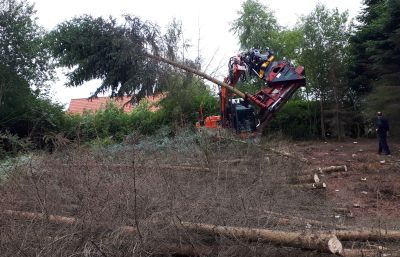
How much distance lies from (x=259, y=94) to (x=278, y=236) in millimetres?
9997

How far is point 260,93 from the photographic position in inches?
562

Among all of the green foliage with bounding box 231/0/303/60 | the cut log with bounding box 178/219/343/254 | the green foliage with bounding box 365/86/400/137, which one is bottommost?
the cut log with bounding box 178/219/343/254

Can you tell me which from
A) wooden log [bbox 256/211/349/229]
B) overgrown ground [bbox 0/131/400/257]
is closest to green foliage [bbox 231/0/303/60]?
overgrown ground [bbox 0/131/400/257]

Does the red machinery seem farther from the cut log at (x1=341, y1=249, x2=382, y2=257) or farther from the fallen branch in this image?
the cut log at (x1=341, y1=249, x2=382, y2=257)

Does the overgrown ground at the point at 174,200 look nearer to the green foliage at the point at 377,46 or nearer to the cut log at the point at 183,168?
the cut log at the point at 183,168

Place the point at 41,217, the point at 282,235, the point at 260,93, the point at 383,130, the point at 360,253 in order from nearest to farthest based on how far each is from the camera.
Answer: the point at 360,253 → the point at 282,235 → the point at 41,217 → the point at 383,130 → the point at 260,93

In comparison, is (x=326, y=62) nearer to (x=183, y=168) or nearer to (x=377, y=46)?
(x=377, y=46)

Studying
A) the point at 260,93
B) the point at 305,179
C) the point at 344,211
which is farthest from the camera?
the point at 260,93

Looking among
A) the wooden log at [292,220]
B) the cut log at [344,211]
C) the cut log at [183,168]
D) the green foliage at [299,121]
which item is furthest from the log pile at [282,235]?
the green foliage at [299,121]

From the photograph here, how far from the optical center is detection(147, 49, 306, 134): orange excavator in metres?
13.6

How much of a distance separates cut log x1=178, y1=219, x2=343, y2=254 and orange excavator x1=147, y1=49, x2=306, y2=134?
859 centimetres

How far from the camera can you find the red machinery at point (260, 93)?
13555 mm

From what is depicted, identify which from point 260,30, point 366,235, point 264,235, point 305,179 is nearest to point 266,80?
point 305,179

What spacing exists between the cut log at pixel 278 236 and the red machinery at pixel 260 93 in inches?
339
